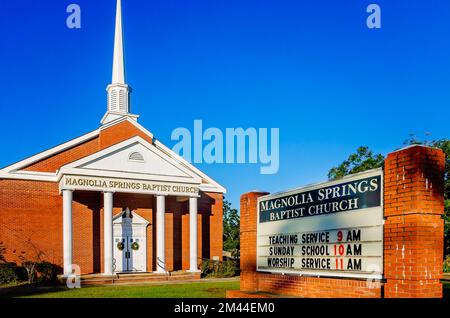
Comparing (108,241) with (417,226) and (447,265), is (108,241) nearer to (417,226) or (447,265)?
(417,226)

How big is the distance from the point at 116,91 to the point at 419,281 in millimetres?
25927

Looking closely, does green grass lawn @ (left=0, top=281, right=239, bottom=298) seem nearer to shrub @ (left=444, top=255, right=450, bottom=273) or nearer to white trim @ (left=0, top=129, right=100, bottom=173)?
white trim @ (left=0, top=129, right=100, bottom=173)

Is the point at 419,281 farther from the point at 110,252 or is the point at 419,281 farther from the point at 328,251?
the point at 110,252

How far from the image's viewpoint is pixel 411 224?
6.38m

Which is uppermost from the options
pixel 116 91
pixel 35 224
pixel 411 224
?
pixel 116 91

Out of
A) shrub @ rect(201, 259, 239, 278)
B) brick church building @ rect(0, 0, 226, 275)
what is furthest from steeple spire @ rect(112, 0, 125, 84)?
shrub @ rect(201, 259, 239, 278)

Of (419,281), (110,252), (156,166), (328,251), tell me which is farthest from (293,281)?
(156,166)

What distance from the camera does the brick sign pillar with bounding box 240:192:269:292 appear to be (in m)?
10.8

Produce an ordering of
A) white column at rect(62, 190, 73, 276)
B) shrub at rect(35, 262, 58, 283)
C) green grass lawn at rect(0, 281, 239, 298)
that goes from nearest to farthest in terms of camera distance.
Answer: green grass lawn at rect(0, 281, 239, 298), white column at rect(62, 190, 73, 276), shrub at rect(35, 262, 58, 283)

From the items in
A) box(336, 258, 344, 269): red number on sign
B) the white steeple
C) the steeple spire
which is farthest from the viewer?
the steeple spire

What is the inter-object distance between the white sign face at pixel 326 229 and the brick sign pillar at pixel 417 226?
436 mm

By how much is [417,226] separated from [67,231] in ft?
62.6

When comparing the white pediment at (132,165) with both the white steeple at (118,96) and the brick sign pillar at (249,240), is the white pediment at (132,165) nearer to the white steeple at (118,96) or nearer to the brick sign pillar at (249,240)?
the white steeple at (118,96)

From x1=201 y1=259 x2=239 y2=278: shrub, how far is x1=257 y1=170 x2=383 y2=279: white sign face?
53.1 ft
